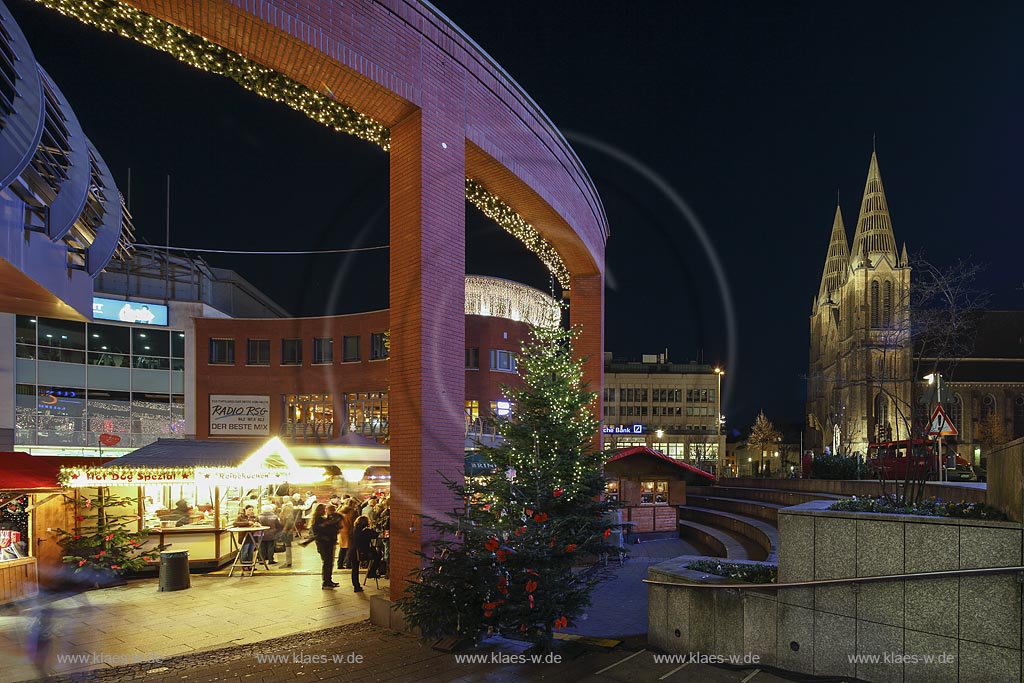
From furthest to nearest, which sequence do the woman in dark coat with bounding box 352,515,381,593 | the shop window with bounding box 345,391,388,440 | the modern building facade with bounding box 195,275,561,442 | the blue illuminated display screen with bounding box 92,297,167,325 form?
the modern building facade with bounding box 195,275,561,442 < the shop window with bounding box 345,391,388,440 < the blue illuminated display screen with bounding box 92,297,167,325 < the woman in dark coat with bounding box 352,515,381,593

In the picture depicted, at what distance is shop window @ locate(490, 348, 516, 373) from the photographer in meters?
41.6

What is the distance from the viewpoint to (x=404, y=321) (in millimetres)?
10820

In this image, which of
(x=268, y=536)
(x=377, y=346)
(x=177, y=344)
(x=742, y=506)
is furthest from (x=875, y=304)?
(x=268, y=536)

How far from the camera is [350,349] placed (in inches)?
1671

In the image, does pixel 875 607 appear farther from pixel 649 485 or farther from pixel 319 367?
pixel 319 367

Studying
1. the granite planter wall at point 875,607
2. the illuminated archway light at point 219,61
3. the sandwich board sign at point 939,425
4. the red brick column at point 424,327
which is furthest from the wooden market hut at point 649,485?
the illuminated archway light at point 219,61

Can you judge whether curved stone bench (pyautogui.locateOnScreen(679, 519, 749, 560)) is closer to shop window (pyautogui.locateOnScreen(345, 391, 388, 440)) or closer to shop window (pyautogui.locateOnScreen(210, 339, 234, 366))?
shop window (pyautogui.locateOnScreen(345, 391, 388, 440))

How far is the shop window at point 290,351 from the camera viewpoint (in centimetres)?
4294

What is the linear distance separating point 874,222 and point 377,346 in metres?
86.8

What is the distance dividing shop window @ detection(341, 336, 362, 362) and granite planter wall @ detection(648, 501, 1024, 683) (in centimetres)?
3555

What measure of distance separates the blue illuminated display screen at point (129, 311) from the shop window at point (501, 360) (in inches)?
767

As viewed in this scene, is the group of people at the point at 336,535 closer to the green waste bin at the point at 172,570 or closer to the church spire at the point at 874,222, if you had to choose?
the green waste bin at the point at 172,570

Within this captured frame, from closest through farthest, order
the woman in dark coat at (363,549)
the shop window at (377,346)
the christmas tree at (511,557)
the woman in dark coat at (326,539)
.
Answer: the christmas tree at (511,557) < the woman in dark coat at (363,549) < the woman in dark coat at (326,539) < the shop window at (377,346)

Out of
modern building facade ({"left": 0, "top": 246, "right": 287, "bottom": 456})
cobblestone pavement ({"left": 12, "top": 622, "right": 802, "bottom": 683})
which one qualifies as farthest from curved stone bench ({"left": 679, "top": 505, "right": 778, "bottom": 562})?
modern building facade ({"left": 0, "top": 246, "right": 287, "bottom": 456})
